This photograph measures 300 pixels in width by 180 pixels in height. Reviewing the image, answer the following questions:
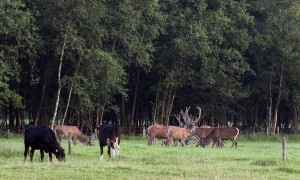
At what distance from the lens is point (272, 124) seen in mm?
52125

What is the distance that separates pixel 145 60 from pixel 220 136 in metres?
9.06

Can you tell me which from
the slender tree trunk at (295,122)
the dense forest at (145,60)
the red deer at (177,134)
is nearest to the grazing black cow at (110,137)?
the red deer at (177,134)

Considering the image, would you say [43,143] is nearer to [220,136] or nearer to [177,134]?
[177,134]

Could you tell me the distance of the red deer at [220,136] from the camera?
35344 mm

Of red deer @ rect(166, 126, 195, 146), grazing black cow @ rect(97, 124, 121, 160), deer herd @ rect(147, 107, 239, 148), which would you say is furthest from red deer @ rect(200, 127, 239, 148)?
grazing black cow @ rect(97, 124, 121, 160)

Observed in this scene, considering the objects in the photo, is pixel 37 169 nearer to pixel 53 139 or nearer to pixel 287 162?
pixel 53 139

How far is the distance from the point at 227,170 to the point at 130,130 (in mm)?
27547

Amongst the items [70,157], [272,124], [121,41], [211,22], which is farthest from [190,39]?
[70,157]

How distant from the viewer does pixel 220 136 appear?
117ft

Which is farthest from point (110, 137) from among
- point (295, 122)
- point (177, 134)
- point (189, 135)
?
point (295, 122)

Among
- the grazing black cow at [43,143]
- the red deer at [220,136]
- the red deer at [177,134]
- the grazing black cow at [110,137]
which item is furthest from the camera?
the red deer at [177,134]

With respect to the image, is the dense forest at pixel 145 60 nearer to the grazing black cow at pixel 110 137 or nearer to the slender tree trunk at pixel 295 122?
the slender tree trunk at pixel 295 122

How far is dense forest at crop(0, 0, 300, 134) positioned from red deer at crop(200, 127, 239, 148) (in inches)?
312

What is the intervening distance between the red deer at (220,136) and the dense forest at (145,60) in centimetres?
793
